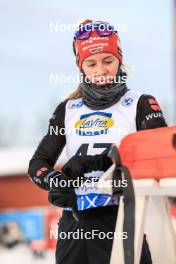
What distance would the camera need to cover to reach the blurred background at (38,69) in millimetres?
3729

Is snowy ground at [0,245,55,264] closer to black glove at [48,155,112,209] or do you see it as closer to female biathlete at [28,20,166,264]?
female biathlete at [28,20,166,264]

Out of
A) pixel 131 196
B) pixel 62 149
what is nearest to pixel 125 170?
pixel 131 196

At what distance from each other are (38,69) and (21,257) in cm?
140

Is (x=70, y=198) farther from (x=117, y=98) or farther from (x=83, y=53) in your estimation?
(x=83, y=53)

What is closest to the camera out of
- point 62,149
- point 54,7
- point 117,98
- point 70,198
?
point 70,198

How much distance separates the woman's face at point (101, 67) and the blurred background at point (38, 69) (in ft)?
6.52

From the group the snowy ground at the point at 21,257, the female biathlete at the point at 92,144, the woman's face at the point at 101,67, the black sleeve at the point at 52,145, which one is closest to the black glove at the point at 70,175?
the female biathlete at the point at 92,144

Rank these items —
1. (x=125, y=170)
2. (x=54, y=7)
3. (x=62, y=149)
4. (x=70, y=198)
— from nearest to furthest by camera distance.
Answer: (x=125, y=170), (x=70, y=198), (x=62, y=149), (x=54, y=7)

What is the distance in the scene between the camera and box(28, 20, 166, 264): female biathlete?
152 cm

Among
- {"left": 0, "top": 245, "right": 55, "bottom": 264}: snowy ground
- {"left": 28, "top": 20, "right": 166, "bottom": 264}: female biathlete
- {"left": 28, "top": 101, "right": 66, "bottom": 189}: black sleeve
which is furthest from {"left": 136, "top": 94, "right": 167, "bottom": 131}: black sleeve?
{"left": 0, "top": 245, "right": 55, "bottom": 264}: snowy ground

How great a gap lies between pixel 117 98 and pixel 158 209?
340 mm

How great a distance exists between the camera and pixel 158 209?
1611mm

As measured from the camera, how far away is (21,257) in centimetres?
327

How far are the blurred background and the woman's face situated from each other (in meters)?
1.99
